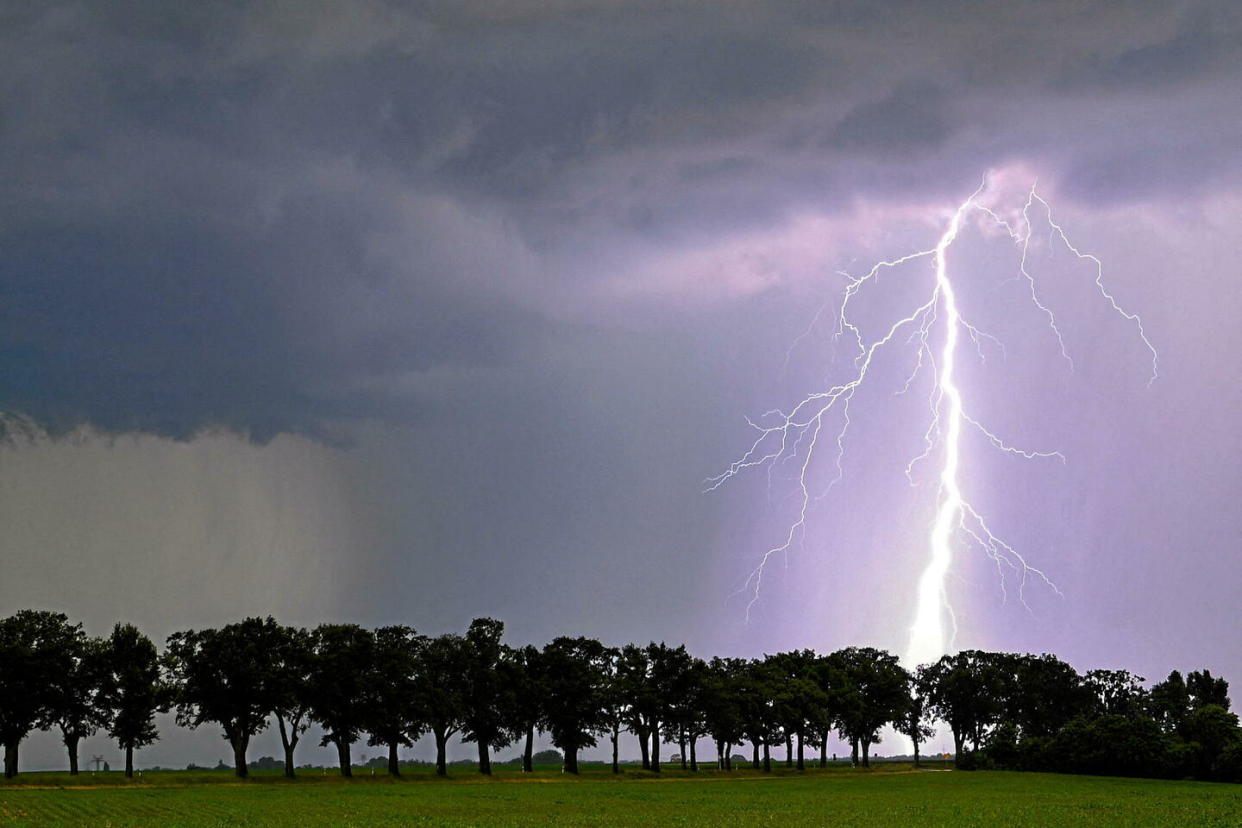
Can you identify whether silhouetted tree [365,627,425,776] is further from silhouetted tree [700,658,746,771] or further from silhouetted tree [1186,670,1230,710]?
silhouetted tree [1186,670,1230,710]

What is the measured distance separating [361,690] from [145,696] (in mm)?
16508

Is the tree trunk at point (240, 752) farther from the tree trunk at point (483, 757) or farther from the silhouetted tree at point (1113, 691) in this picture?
the silhouetted tree at point (1113, 691)

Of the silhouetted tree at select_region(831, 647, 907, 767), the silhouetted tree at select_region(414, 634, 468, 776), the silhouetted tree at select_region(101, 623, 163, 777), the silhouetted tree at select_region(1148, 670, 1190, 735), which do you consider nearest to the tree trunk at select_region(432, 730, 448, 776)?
the silhouetted tree at select_region(414, 634, 468, 776)

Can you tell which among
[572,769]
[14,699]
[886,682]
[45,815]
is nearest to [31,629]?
[14,699]

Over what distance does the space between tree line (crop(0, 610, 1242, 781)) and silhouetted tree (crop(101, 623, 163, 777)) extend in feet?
0.37

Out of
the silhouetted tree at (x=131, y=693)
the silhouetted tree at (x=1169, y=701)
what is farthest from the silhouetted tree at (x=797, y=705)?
the silhouetted tree at (x=131, y=693)

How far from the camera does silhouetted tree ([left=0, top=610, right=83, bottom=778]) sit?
76.4m

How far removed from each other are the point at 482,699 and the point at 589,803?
A: 35.4 meters

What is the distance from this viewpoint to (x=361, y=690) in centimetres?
8706

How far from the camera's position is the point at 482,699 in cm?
9481

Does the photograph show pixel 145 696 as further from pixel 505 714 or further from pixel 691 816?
pixel 691 816

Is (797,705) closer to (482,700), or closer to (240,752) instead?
(482,700)

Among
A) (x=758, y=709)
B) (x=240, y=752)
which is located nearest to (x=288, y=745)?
(x=240, y=752)

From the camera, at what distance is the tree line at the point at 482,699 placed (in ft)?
264
